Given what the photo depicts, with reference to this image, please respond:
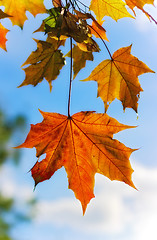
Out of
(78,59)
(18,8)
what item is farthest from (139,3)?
(18,8)

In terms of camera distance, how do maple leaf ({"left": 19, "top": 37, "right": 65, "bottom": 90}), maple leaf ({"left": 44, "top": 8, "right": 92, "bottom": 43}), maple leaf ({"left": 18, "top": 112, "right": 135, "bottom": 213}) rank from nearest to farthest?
1. maple leaf ({"left": 44, "top": 8, "right": 92, "bottom": 43})
2. maple leaf ({"left": 18, "top": 112, "right": 135, "bottom": 213})
3. maple leaf ({"left": 19, "top": 37, "right": 65, "bottom": 90})

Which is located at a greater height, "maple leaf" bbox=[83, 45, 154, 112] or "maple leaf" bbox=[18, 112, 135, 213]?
"maple leaf" bbox=[83, 45, 154, 112]

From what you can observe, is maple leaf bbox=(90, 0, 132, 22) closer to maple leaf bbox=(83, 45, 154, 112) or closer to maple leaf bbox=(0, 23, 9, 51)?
maple leaf bbox=(83, 45, 154, 112)

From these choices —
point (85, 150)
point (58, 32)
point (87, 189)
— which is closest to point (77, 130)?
point (85, 150)

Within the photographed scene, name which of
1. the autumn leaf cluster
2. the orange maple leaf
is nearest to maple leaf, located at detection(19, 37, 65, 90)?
Answer: the autumn leaf cluster

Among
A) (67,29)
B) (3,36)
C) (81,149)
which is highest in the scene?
(3,36)

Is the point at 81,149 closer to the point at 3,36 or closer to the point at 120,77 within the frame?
the point at 120,77

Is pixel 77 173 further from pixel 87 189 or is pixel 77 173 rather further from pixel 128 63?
pixel 128 63
